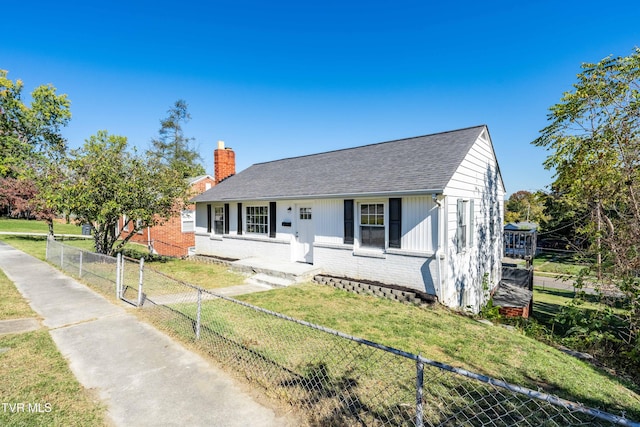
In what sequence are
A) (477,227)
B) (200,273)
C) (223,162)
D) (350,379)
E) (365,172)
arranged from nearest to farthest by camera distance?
(350,379) → (365,172) → (477,227) → (200,273) → (223,162)

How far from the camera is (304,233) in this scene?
40.6ft

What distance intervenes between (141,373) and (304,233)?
27.2ft

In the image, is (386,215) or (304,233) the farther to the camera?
(304,233)

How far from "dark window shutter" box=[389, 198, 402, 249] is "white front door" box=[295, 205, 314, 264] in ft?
11.2

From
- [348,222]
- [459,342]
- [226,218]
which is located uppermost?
[226,218]

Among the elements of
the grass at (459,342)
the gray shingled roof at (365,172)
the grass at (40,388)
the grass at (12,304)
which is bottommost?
the grass at (459,342)

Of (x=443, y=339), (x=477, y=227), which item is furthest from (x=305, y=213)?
(x=443, y=339)

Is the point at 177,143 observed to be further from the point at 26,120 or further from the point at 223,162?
the point at 223,162

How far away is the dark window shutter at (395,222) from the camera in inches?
373

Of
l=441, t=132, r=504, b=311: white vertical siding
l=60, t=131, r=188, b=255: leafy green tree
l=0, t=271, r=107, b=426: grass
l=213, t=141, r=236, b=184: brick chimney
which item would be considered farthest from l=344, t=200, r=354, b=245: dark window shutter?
l=213, t=141, r=236, b=184: brick chimney

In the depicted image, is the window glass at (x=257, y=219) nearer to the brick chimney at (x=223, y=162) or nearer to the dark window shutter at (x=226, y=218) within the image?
the dark window shutter at (x=226, y=218)

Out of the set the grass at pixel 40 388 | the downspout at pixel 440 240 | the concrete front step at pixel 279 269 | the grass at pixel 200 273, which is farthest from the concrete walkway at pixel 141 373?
the downspout at pixel 440 240

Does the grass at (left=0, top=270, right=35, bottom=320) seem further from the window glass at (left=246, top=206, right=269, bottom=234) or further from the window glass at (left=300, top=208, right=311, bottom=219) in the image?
the window glass at (left=300, top=208, right=311, bottom=219)

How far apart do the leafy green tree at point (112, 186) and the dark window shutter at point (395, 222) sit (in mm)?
8893
